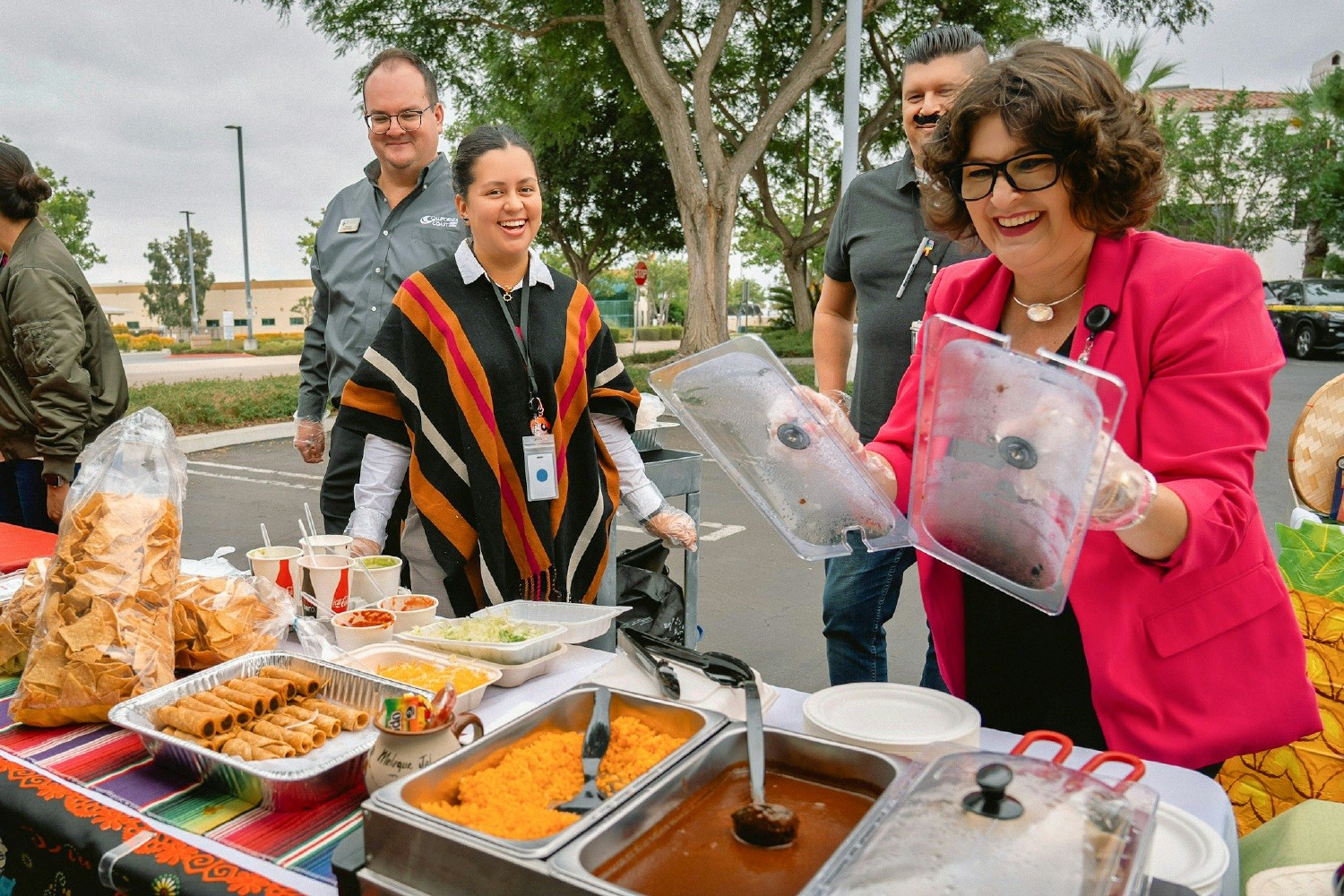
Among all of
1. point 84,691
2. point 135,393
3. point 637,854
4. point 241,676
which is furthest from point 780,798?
point 135,393

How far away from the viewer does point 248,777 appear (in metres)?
1.33

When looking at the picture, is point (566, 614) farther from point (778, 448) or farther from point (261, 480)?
point (261, 480)

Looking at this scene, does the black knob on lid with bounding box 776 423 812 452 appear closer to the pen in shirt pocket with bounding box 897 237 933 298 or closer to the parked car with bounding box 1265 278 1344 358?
the pen in shirt pocket with bounding box 897 237 933 298

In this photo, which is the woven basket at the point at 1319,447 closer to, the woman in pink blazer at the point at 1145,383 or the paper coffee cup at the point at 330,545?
the woman in pink blazer at the point at 1145,383

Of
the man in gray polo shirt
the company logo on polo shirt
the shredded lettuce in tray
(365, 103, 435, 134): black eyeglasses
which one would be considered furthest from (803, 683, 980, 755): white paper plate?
(365, 103, 435, 134): black eyeglasses

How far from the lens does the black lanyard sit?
8.14 feet

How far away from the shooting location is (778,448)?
148cm

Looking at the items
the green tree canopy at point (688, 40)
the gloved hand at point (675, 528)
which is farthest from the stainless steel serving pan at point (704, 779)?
the green tree canopy at point (688, 40)

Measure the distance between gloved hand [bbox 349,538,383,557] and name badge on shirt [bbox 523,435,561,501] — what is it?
0.41m

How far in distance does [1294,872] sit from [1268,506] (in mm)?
6699

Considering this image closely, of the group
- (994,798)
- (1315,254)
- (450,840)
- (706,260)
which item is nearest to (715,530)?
(450,840)

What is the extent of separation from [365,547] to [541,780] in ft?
4.32

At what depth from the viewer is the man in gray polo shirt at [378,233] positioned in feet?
10.2

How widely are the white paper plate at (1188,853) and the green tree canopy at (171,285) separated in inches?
2658
